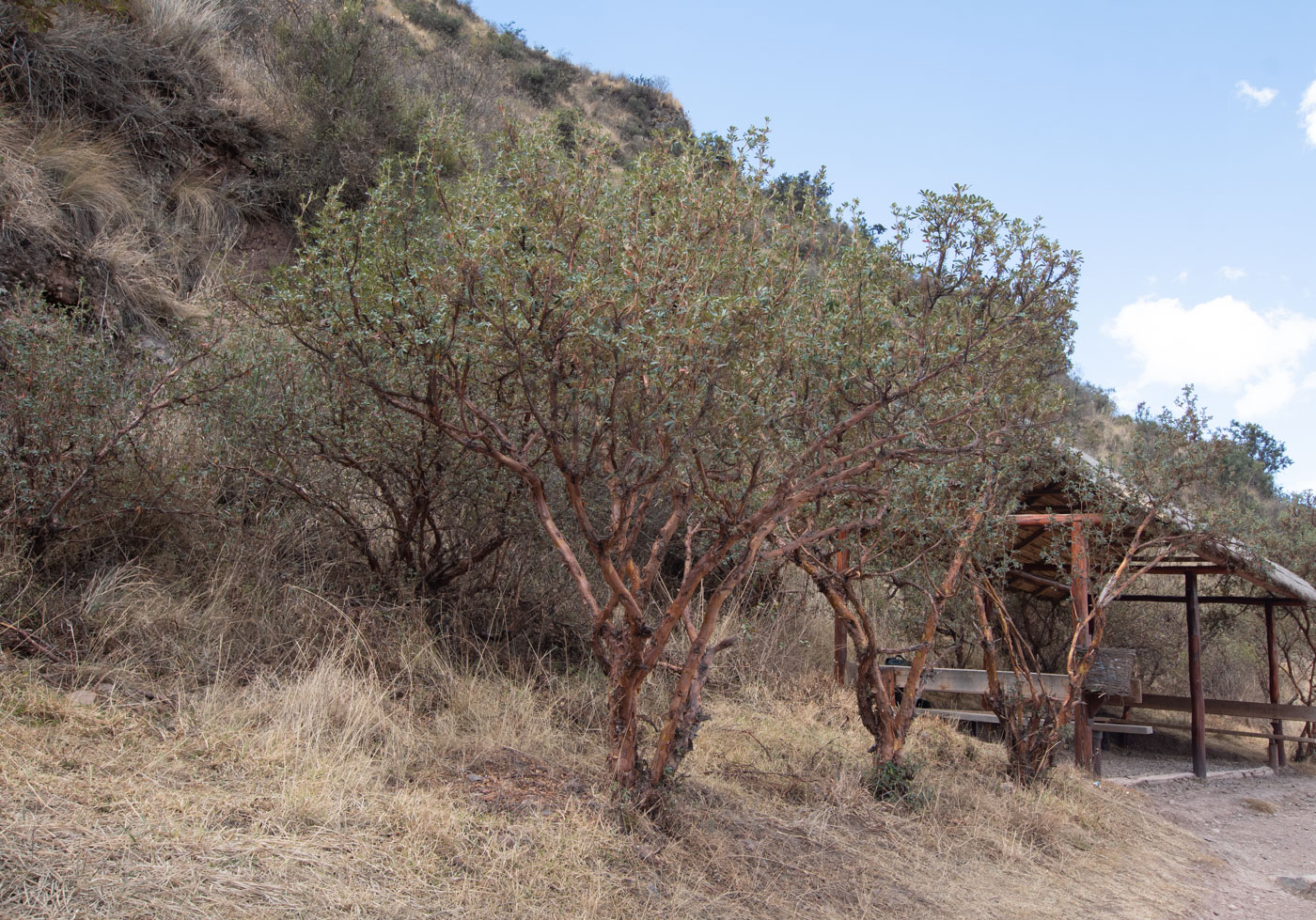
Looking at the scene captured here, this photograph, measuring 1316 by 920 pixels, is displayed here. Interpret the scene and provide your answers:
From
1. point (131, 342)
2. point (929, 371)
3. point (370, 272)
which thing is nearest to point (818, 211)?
point (929, 371)

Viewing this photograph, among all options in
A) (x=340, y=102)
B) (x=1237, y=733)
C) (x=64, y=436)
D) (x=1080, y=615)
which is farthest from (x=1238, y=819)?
(x=340, y=102)

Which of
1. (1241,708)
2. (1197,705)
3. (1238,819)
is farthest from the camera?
(1241,708)

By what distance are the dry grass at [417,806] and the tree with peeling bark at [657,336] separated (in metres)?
0.65

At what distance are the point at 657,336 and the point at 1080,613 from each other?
5.39 metres

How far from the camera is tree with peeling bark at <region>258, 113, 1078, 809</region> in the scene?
153 inches

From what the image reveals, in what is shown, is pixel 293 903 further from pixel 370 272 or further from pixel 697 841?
pixel 370 272

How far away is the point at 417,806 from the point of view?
3.99m

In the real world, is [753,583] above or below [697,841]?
above

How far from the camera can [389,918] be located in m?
3.11

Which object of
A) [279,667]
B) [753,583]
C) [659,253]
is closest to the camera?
[659,253]

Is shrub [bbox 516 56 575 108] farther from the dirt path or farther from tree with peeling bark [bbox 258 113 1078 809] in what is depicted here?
the dirt path

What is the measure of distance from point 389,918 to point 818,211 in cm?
422

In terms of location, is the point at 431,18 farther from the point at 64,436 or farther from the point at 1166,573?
the point at 1166,573

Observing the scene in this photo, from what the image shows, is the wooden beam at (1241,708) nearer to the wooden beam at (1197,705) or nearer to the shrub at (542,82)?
the wooden beam at (1197,705)
